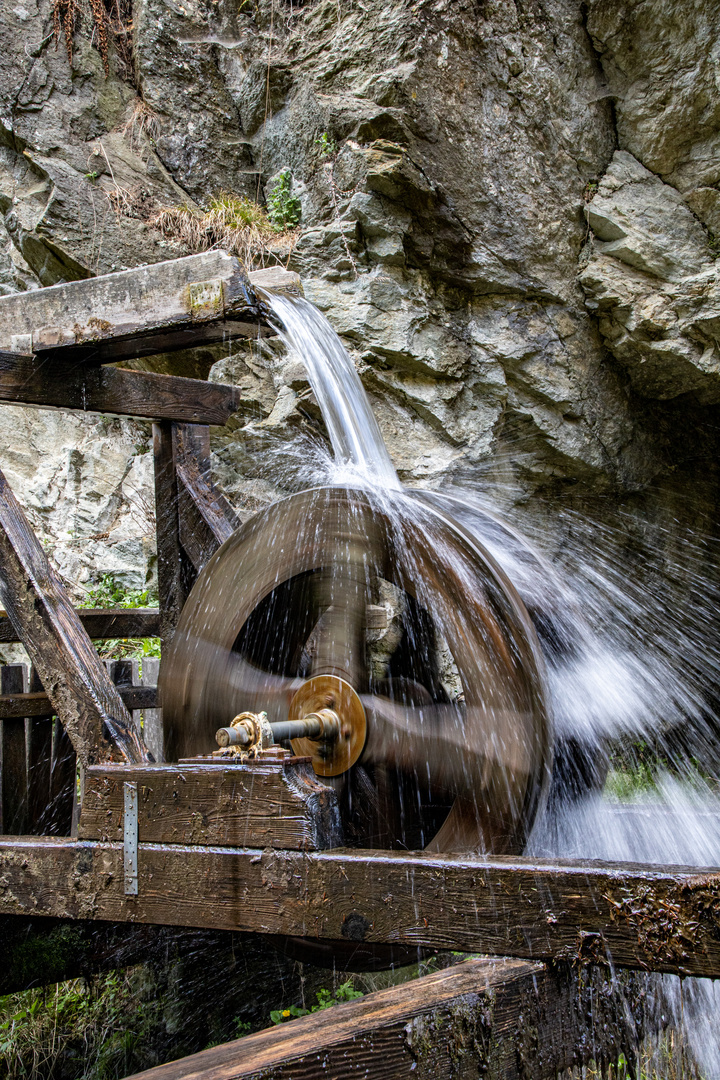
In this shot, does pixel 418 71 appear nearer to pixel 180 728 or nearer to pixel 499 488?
pixel 499 488

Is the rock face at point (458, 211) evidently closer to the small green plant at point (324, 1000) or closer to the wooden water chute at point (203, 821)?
the wooden water chute at point (203, 821)

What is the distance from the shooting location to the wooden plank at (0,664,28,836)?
11.2ft

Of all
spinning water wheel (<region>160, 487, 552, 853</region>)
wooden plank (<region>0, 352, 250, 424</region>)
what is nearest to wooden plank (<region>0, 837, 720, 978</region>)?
spinning water wheel (<region>160, 487, 552, 853</region>)

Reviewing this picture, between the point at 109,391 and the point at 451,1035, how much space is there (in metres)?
2.76

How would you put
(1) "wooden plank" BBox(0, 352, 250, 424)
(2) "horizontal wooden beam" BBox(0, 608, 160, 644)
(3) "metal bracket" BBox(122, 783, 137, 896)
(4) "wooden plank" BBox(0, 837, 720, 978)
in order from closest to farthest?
(4) "wooden plank" BBox(0, 837, 720, 978)
(3) "metal bracket" BBox(122, 783, 137, 896)
(1) "wooden plank" BBox(0, 352, 250, 424)
(2) "horizontal wooden beam" BBox(0, 608, 160, 644)

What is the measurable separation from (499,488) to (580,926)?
5.03 m

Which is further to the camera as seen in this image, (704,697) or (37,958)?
(704,697)

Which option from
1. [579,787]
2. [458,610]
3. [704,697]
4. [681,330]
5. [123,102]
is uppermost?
[123,102]

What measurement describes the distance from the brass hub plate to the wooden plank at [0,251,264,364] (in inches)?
53.4

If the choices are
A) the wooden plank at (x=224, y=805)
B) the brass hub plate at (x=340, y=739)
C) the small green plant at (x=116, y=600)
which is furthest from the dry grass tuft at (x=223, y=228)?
the wooden plank at (x=224, y=805)

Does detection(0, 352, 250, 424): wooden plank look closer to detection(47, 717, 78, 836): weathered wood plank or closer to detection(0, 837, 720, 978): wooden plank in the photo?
detection(47, 717, 78, 836): weathered wood plank

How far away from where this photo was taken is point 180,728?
10.8 ft

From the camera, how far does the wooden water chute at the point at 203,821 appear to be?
1.44m

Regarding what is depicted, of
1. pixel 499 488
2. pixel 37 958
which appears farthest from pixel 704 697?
pixel 37 958
